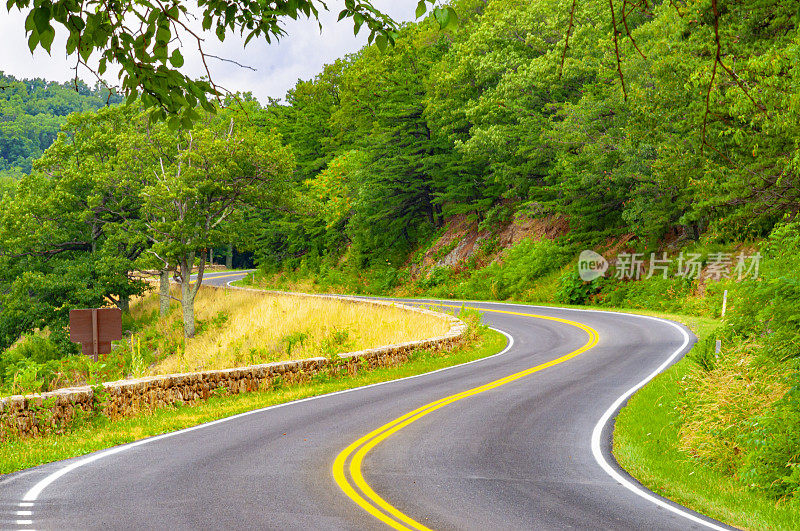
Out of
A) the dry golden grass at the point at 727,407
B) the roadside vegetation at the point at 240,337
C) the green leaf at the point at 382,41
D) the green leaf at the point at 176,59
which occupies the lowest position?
the roadside vegetation at the point at 240,337

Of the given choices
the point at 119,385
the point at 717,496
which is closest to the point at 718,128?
the point at 717,496

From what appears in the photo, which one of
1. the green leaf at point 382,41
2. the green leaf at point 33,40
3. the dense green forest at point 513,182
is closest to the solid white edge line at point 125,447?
the dense green forest at point 513,182

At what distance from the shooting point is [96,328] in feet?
40.5

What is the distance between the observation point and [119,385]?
11.2 metres

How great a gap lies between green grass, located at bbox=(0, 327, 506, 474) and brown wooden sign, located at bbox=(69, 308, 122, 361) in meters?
2.05

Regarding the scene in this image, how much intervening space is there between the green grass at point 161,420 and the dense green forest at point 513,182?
5.72 ft

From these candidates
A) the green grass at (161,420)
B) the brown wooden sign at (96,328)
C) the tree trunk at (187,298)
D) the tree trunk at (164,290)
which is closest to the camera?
the green grass at (161,420)

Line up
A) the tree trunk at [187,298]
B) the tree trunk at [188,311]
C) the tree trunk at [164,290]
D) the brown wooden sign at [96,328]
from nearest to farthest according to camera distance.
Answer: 1. the brown wooden sign at [96,328]
2. the tree trunk at [187,298]
3. the tree trunk at [188,311]
4. the tree trunk at [164,290]

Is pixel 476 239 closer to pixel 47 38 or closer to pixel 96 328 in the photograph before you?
pixel 96 328

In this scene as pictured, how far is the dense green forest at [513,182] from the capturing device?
15.2 meters

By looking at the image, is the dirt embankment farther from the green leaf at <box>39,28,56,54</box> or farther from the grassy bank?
the green leaf at <box>39,28,56,54</box>

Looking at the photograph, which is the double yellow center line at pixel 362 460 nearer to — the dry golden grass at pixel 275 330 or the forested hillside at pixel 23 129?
the dry golden grass at pixel 275 330

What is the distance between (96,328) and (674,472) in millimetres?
11003

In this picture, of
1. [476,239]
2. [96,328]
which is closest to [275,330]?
[96,328]
